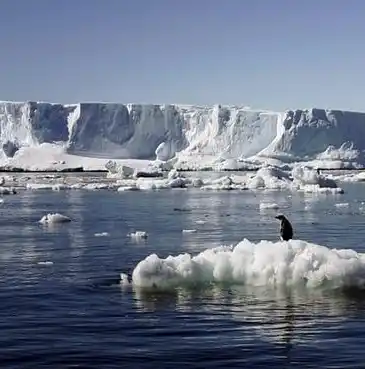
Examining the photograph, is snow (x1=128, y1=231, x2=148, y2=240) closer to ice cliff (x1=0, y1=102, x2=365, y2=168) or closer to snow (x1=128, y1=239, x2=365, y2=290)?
snow (x1=128, y1=239, x2=365, y2=290)

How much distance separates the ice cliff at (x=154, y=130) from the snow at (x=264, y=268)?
Answer: 78490 mm

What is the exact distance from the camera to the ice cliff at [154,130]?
94.9 metres

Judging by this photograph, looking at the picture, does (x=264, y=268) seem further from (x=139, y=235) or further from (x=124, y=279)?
(x=139, y=235)

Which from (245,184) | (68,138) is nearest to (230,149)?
(68,138)

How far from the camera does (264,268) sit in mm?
13125

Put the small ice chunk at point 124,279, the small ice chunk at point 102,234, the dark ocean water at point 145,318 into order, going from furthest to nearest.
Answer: the small ice chunk at point 102,234 < the small ice chunk at point 124,279 < the dark ocean water at point 145,318

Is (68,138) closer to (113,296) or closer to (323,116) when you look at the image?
(323,116)

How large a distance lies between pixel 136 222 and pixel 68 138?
75.8 m

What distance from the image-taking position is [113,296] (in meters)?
12.3

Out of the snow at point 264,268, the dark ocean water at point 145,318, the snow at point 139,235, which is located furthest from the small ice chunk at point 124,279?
the snow at point 139,235

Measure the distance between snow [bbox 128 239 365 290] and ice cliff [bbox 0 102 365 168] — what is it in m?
78.5

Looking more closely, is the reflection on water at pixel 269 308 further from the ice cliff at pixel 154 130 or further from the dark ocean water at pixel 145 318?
the ice cliff at pixel 154 130

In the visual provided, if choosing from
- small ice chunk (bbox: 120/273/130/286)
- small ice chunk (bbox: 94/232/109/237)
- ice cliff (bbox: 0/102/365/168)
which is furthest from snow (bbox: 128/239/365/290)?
ice cliff (bbox: 0/102/365/168)

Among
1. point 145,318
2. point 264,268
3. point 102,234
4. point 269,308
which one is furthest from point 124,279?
point 102,234
